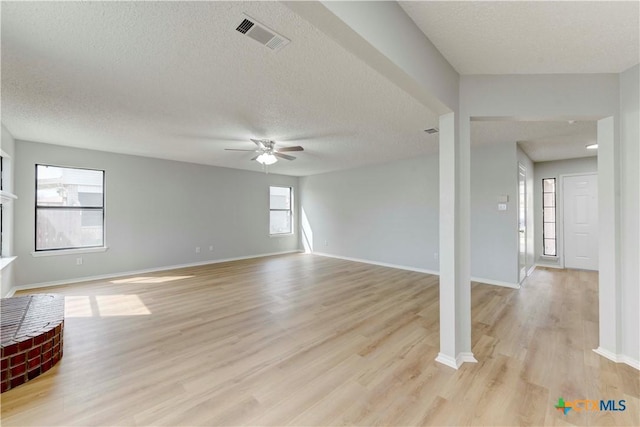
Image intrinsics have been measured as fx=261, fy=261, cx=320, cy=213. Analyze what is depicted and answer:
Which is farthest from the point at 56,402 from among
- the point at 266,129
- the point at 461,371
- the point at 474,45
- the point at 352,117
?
the point at 474,45

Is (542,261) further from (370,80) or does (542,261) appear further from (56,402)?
(56,402)

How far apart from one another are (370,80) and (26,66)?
9.42 ft

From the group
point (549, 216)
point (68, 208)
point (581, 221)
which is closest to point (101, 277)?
point (68, 208)

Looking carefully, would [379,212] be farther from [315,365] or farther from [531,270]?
[315,365]

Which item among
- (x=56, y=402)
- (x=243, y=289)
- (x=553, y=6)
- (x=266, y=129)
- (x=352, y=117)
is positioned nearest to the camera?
(x=553, y=6)

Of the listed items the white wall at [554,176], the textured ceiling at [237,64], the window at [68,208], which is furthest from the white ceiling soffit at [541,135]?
the window at [68,208]

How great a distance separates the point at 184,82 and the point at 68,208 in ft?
14.0

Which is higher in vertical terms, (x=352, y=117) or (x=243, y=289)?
(x=352, y=117)

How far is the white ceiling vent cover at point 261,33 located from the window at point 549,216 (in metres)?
7.01

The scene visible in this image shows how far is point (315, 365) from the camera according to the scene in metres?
2.20

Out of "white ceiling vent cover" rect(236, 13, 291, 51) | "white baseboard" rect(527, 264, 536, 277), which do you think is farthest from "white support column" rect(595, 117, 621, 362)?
"white baseboard" rect(527, 264, 536, 277)

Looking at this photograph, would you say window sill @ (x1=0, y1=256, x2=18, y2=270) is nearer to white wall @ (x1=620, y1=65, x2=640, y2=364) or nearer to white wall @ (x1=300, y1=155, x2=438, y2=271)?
white wall @ (x1=300, y1=155, x2=438, y2=271)

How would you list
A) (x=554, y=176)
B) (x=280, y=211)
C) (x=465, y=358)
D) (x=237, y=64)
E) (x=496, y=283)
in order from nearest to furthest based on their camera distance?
(x=237, y=64)
(x=465, y=358)
(x=496, y=283)
(x=554, y=176)
(x=280, y=211)

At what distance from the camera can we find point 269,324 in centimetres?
301
